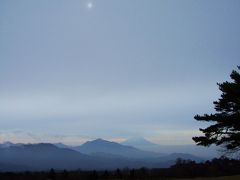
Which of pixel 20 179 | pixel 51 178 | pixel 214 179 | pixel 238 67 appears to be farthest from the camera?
pixel 20 179

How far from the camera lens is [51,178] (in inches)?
2731

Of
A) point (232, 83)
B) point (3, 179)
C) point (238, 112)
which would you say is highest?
point (232, 83)

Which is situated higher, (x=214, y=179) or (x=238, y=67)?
(x=238, y=67)

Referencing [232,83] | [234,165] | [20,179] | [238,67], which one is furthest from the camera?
[20,179]

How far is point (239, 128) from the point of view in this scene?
29422 mm

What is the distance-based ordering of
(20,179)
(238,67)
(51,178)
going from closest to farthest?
1. (238,67)
2. (51,178)
3. (20,179)

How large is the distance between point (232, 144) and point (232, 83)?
495 cm

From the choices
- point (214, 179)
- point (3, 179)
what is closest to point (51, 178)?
point (214, 179)

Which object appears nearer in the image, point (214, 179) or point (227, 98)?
point (227, 98)

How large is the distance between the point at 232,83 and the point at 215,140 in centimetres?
488

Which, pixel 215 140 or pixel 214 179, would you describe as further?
pixel 214 179

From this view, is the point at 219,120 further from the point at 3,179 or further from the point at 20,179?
the point at 3,179

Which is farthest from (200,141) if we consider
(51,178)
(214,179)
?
(51,178)

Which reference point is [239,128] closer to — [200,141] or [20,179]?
[200,141]
